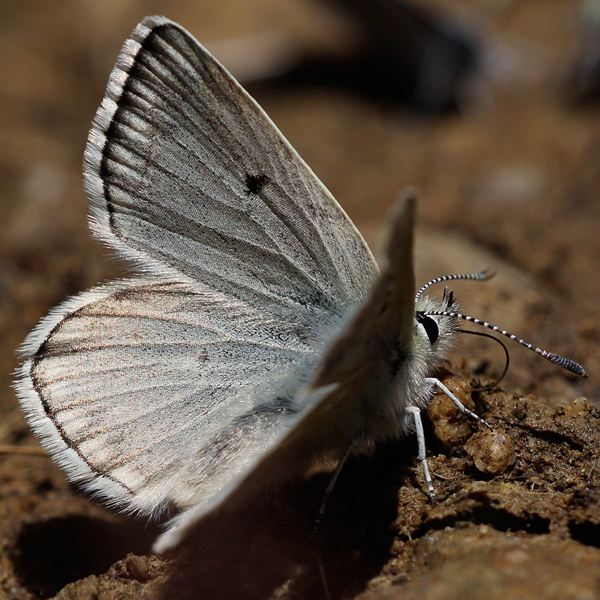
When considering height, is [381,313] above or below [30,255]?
above

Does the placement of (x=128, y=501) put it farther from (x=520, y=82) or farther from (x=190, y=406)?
(x=520, y=82)

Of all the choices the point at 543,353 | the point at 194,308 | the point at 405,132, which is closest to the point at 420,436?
the point at 543,353

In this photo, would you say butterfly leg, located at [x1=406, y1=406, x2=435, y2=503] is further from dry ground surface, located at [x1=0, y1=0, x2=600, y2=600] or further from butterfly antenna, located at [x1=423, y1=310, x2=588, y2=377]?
butterfly antenna, located at [x1=423, y1=310, x2=588, y2=377]

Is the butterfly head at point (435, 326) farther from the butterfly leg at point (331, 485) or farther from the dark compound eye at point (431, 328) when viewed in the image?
the butterfly leg at point (331, 485)

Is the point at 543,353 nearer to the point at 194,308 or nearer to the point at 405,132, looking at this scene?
the point at 194,308

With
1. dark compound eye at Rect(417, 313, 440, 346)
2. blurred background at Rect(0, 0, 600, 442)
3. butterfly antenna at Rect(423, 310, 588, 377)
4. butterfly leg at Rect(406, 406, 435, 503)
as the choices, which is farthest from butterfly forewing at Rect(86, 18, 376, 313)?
blurred background at Rect(0, 0, 600, 442)

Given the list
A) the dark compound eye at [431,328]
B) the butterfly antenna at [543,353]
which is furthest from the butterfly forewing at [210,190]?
the butterfly antenna at [543,353]

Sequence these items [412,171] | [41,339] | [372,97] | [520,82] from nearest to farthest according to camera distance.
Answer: [41,339], [412,171], [520,82], [372,97]

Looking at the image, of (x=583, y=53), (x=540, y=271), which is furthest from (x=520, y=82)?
(x=540, y=271)
